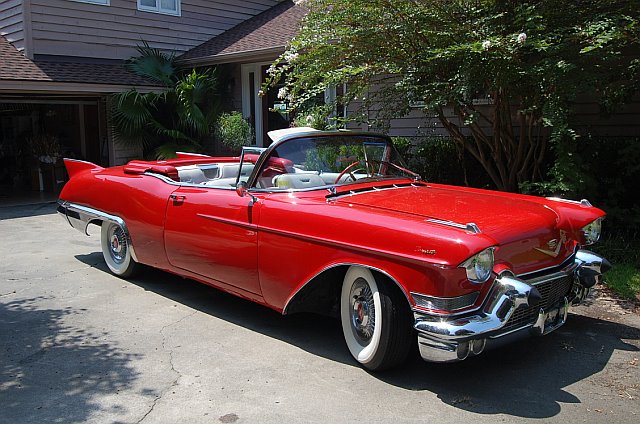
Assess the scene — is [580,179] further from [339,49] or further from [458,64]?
[339,49]

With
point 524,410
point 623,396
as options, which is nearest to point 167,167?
point 524,410

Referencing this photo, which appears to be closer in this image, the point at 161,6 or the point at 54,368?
the point at 54,368

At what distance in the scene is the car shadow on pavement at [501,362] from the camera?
3432 millimetres

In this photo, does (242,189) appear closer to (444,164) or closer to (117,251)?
(117,251)

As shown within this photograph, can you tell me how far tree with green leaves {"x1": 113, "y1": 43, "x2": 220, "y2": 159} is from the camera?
12.5 meters

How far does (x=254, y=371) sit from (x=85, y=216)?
3.39 metres

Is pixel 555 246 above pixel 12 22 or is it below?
below

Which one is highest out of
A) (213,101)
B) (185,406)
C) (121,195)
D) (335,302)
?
→ (213,101)

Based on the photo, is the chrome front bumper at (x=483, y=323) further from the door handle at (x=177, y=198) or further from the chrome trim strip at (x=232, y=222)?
the door handle at (x=177, y=198)

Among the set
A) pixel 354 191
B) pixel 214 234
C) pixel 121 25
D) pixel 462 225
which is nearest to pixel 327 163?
pixel 354 191

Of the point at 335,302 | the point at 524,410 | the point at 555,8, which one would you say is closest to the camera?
the point at 524,410

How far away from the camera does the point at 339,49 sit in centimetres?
688

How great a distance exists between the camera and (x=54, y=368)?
3938 millimetres

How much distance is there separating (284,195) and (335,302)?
0.86 meters
